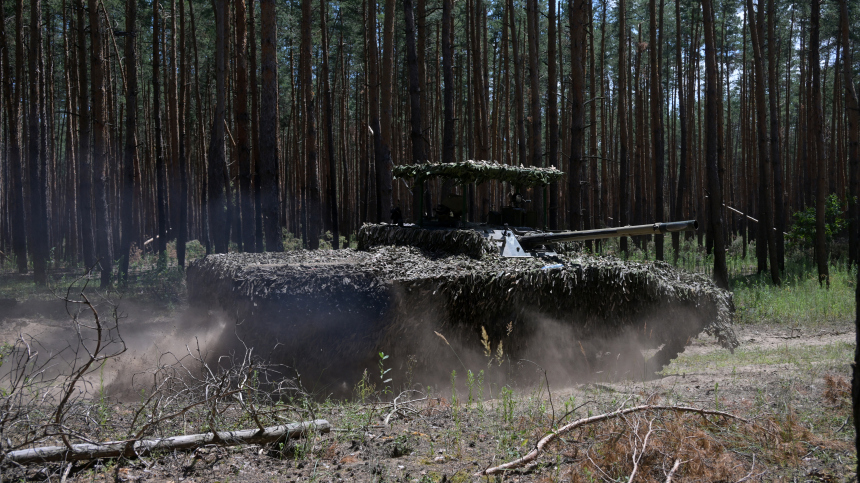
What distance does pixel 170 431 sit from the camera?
14.2ft

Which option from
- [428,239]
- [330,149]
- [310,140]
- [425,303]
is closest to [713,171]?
[428,239]

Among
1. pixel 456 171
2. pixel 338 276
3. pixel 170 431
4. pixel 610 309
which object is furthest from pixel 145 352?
pixel 610 309

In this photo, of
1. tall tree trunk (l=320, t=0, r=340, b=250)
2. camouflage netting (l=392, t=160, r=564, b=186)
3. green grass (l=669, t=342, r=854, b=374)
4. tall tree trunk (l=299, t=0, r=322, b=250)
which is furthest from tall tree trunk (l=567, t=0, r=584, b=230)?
tall tree trunk (l=320, t=0, r=340, b=250)

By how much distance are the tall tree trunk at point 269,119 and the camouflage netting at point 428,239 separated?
2728mm

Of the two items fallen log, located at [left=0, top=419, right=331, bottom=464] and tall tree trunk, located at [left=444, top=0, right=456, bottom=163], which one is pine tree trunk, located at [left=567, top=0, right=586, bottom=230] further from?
fallen log, located at [left=0, top=419, right=331, bottom=464]

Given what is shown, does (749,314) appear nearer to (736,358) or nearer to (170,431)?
(736,358)

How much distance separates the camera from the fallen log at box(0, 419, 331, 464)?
341 centimetres

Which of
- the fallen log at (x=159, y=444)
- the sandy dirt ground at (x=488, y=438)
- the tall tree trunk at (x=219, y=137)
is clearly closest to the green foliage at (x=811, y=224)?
the sandy dirt ground at (x=488, y=438)

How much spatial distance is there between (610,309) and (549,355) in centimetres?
102

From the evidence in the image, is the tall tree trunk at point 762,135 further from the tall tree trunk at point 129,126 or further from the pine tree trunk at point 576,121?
the tall tree trunk at point 129,126

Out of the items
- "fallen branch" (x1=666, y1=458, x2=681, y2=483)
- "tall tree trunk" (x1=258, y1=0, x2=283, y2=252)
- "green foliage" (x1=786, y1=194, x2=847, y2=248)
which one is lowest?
"fallen branch" (x1=666, y1=458, x2=681, y2=483)

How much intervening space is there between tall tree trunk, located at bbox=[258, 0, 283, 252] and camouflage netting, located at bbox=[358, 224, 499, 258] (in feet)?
8.95

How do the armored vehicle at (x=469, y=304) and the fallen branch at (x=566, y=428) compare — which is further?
the armored vehicle at (x=469, y=304)

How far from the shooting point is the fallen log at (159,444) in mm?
3406
